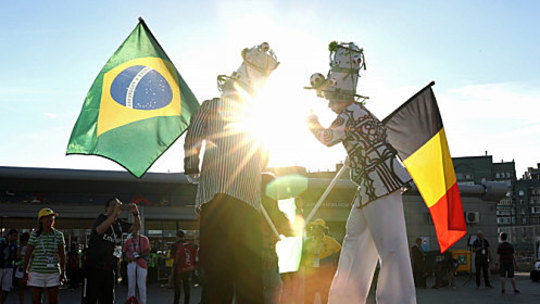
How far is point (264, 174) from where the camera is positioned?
11.8 feet

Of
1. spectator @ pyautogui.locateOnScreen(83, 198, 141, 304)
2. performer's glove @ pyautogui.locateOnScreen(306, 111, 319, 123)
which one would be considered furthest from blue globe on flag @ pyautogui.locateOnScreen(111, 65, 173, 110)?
spectator @ pyautogui.locateOnScreen(83, 198, 141, 304)

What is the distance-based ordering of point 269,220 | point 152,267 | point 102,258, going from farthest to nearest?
1. point 152,267
2. point 102,258
3. point 269,220

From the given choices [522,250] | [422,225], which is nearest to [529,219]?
[522,250]

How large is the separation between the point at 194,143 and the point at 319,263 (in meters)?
7.00

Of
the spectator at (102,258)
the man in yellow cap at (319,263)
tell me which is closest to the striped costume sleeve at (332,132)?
the spectator at (102,258)

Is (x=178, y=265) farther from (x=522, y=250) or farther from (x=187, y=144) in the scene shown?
(x=522, y=250)

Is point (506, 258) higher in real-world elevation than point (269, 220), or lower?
lower

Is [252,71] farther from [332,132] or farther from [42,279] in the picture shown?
[42,279]

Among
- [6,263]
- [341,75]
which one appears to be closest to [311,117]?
[341,75]

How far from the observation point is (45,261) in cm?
815

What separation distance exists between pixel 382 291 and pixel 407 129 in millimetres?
1822

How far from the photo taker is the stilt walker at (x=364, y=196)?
412 cm

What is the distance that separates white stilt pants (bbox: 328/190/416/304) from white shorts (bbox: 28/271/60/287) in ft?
17.9

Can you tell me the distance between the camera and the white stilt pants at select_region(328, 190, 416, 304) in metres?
4.11
